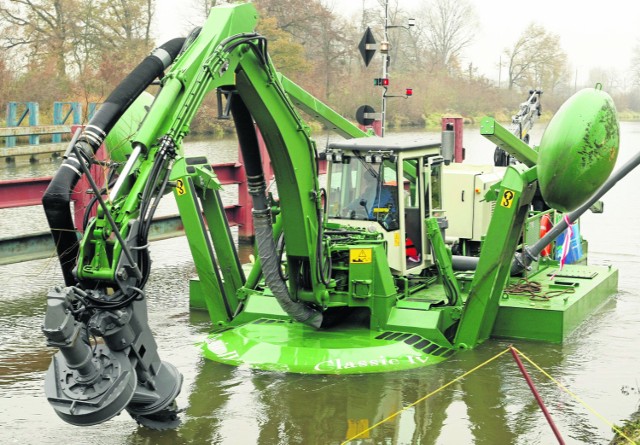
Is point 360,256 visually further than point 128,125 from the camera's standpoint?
No

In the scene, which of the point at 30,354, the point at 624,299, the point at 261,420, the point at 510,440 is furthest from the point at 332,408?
the point at 624,299

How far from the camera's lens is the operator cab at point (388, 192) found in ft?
43.5

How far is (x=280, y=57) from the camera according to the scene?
4178 centimetres

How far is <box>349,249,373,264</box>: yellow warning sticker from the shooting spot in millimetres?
12625

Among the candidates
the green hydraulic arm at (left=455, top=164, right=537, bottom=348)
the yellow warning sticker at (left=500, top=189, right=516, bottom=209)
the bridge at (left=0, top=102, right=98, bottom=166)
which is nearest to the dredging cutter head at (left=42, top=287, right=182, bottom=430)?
the green hydraulic arm at (left=455, top=164, right=537, bottom=348)

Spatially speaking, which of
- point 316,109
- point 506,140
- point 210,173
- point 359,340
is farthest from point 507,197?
point 210,173

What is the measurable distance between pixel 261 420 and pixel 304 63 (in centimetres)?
3276

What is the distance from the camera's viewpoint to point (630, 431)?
938 cm

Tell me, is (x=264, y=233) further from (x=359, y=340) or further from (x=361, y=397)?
(x=361, y=397)

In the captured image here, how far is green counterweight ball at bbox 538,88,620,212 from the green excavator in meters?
0.02

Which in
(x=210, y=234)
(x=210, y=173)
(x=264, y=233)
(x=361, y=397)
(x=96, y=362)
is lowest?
(x=361, y=397)

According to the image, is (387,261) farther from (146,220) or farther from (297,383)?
(146,220)

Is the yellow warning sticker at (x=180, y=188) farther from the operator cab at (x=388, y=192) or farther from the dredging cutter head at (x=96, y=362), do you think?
the dredging cutter head at (x=96, y=362)

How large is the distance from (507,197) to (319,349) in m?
2.78
